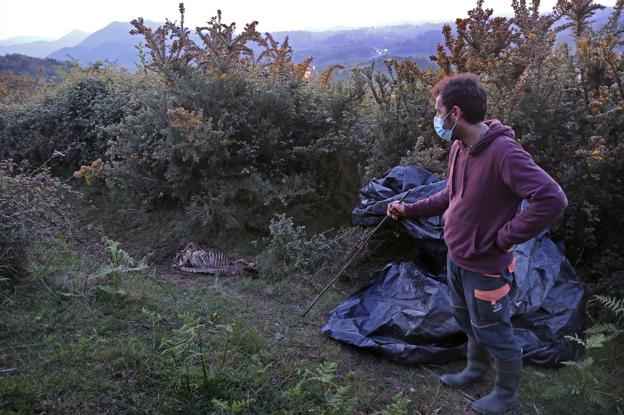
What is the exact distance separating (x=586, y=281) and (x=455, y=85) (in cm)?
232

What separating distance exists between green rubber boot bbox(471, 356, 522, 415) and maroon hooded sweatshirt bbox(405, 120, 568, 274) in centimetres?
57

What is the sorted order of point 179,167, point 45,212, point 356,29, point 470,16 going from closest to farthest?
point 45,212 → point 470,16 → point 179,167 → point 356,29

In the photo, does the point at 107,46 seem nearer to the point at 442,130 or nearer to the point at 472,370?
the point at 442,130

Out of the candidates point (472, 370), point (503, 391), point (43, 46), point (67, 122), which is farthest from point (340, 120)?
point (43, 46)

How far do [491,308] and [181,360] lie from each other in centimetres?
164

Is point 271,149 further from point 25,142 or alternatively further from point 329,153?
point 25,142

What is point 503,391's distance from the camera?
2.77 meters

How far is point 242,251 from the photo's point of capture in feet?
16.2

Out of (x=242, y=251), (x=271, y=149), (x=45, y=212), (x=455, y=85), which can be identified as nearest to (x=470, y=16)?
(x=271, y=149)

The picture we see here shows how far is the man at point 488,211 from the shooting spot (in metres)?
2.23

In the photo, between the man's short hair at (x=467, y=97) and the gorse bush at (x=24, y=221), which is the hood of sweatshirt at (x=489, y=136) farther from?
the gorse bush at (x=24, y=221)

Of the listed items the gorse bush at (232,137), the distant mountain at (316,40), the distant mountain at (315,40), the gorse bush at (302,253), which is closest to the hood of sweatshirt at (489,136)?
the gorse bush at (302,253)

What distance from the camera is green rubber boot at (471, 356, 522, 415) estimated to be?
2705mm

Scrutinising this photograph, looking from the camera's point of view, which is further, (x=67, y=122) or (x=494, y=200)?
(x=67, y=122)
